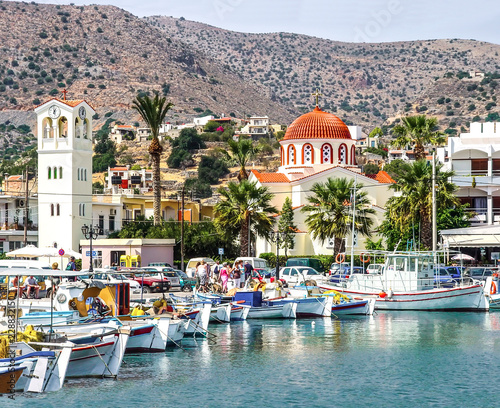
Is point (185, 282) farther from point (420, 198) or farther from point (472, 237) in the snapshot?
point (472, 237)

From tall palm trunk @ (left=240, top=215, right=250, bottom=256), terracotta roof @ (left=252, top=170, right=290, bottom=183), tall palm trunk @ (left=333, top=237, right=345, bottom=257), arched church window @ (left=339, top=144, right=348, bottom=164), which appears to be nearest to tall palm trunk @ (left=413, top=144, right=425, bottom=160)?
tall palm trunk @ (left=333, top=237, right=345, bottom=257)

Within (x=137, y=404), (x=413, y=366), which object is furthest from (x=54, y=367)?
(x=413, y=366)

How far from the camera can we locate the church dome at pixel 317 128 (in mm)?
71125

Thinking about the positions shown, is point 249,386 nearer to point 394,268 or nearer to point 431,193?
point 394,268

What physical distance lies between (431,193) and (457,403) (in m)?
30.7

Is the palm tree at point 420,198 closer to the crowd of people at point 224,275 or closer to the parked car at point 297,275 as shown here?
the parked car at point 297,275

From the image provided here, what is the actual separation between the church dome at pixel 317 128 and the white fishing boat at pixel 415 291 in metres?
29.3

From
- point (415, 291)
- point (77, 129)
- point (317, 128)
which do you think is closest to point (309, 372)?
point (415, 291)

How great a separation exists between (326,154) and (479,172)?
12.9 m

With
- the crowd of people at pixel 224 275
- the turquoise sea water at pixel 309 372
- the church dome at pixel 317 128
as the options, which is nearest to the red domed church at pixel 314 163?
the church dome at pixel 317 128

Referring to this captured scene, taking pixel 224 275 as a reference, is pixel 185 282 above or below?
below

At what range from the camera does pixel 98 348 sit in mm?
23812

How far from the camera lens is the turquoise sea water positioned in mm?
22281

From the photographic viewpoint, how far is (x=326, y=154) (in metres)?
71.6
